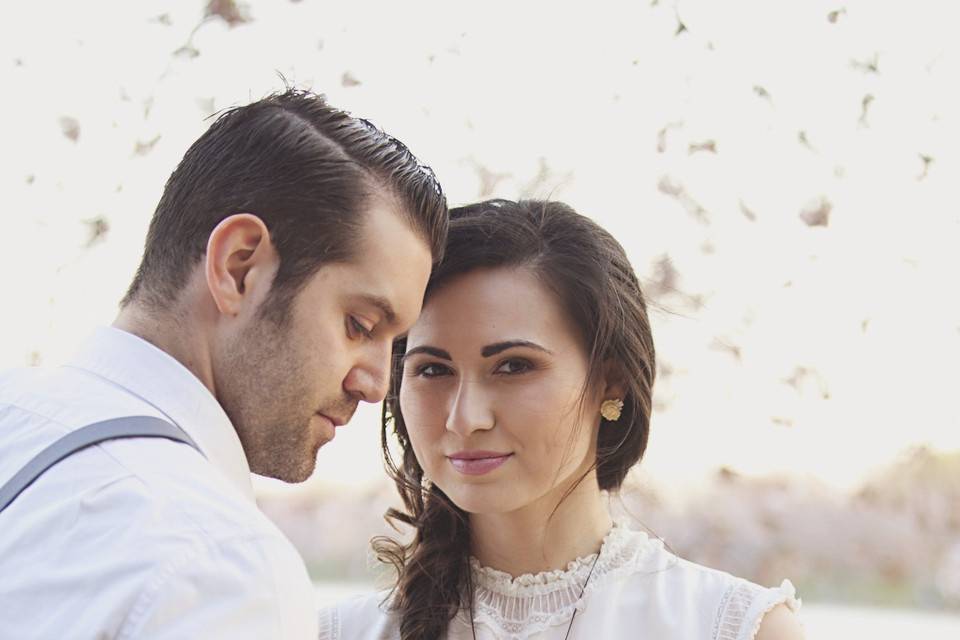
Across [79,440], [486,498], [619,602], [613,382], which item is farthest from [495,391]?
[79,440]

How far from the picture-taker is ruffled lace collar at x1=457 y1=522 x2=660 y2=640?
2045mm

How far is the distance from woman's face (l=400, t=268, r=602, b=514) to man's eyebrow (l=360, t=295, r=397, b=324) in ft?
1.33

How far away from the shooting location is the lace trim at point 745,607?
1.94 m

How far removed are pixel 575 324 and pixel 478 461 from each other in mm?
295

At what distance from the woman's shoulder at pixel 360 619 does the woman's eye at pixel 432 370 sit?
0.46 metres

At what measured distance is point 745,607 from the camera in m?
1.97

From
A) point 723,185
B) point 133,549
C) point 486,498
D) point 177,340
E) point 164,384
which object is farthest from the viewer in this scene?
point 723,185

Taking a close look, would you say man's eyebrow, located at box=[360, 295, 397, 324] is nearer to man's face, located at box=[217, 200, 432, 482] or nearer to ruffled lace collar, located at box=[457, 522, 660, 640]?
man's face, located at box=[217, 200, 432, 482]

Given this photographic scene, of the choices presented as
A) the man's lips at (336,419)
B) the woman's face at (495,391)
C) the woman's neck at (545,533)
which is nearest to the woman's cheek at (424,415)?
the woman's face at (495,391)

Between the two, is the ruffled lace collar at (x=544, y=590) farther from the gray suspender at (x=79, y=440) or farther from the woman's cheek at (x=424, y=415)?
the gray suspender at (x=79, y=440)

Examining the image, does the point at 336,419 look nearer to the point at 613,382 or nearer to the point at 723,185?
the point at 613,382

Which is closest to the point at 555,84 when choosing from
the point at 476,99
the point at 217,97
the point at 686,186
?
the point at 476,99

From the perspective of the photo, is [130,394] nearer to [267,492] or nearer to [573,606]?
[573,606]

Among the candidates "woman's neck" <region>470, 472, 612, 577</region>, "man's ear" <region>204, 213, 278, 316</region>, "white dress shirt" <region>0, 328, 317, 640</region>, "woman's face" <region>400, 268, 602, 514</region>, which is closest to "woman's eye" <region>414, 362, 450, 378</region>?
"woman's face" <region>400, 268, 602, 514</region>
